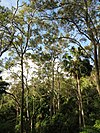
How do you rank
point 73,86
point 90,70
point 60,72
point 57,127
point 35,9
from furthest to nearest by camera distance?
point 73,86, point 60,72, point 57,127, point 90,70, point 35,9

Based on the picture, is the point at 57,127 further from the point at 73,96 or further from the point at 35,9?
the point at 35,9

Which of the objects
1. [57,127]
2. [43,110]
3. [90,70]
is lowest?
[57,127]

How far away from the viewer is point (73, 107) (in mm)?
39094

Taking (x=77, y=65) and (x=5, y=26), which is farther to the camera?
(x=77, y=65)

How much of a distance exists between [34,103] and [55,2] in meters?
28.2

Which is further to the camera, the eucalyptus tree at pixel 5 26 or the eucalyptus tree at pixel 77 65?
the eucalyptus tree at pixel 77 65

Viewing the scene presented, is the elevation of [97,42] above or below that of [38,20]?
below

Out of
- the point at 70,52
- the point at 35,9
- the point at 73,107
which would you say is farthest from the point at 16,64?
the point at 73,107

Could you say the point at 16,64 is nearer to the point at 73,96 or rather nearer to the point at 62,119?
the point at 62,119

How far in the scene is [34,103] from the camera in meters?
43.0

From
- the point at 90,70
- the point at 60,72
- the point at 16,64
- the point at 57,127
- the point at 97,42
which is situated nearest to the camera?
the point at 97,42

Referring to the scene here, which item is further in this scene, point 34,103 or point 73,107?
point 34,103

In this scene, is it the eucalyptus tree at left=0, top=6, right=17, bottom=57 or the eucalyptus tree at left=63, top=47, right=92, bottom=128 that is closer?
the eucalyptus tree at left=0, top=6, right=17, bottom=57

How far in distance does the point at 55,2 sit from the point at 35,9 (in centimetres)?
190
